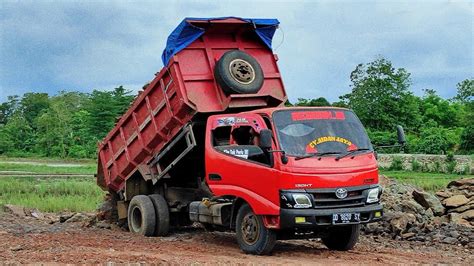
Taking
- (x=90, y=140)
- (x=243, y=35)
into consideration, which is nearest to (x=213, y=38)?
(x=243, y=35)

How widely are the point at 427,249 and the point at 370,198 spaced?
1.95 metres

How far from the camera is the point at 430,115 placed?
54781 mm

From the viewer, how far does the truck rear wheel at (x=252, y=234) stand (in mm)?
9391

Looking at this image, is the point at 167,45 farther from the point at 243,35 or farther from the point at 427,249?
the point at 427,249

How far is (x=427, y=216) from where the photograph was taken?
525 inches

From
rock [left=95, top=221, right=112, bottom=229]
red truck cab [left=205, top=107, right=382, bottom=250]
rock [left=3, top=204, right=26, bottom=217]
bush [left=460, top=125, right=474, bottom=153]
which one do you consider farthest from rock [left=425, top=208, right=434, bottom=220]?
bush [left=460, top=125, right=474, bottom=153]

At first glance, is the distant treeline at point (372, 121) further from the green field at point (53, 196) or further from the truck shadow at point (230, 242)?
the truck shadow at point (230, 242)

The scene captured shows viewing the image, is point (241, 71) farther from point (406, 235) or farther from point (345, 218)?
point (406, 235)

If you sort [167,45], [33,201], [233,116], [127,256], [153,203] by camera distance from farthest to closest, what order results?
[33,201]
[153,203]
[167,45]
[233,116]
[127,256]

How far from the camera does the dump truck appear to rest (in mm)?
9156

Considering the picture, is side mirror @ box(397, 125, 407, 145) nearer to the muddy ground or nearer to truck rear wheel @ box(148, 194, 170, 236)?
the muddy ground

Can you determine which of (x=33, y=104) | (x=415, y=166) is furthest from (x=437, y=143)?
(x=33, y=104)

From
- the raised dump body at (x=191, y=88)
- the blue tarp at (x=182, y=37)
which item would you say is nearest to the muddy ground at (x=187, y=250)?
the raised dump body at (x=191, y=88)

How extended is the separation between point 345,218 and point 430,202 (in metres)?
5.81
